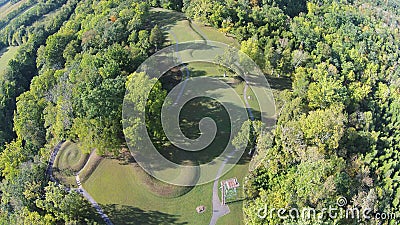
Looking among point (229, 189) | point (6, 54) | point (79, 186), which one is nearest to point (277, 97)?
point (229, 189)

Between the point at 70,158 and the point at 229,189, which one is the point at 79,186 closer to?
the point at 70,158

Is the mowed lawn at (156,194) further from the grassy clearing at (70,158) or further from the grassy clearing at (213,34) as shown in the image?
the grassy clearing at (213,34)

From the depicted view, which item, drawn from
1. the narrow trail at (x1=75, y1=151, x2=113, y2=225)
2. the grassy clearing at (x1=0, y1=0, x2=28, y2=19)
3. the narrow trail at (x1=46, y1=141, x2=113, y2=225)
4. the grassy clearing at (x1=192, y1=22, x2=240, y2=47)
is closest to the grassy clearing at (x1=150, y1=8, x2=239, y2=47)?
the grassy clearing at (x1=192, y1=22, x2=240, y2=47)

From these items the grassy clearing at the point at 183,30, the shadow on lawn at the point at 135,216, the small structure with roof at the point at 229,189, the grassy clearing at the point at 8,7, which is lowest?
the shadow on lawn at the point at 135,216

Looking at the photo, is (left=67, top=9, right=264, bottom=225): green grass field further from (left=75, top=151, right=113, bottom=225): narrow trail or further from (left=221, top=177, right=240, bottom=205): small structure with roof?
(left=221, top=177, right=240, bottom=205): small structure with roof

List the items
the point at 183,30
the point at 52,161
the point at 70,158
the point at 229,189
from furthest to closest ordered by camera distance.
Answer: the point at 183,30, the point at 70,158, the point at 52,161, the point at 229,189

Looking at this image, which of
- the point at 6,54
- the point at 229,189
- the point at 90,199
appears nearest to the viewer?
the point at 90,199

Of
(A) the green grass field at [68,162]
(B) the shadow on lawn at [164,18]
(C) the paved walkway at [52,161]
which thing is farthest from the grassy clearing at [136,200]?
(B) the shadow on lawn at [164,18]
